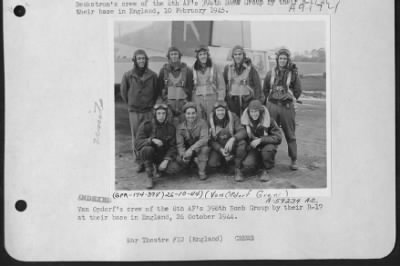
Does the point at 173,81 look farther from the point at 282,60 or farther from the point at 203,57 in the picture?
the point at 282,60

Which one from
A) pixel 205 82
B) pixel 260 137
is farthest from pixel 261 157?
pixel 205 82

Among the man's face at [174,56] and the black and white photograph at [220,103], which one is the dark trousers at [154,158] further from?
the man's face at [174,56]

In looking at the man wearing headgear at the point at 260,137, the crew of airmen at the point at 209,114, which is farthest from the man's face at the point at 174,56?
the man wearing headgear at the point at 260,137

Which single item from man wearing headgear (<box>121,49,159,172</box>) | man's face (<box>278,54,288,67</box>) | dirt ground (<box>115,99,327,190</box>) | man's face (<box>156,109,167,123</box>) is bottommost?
dirt ground (<box>115,99,327,190</box>)

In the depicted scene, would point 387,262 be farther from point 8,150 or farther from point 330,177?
point 8,150

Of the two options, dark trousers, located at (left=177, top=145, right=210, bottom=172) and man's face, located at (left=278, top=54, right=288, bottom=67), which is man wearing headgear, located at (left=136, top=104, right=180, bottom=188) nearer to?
dark trousers, located at (left=177, top=145, right=210, bottom=172)

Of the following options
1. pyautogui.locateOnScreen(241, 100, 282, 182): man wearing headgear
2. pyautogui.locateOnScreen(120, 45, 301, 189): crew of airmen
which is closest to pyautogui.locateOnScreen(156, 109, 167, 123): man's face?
pyautogui.locateOnScreen(120, 45, 301, 189): crew of airmen

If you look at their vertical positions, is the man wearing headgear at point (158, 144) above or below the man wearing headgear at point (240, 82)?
below

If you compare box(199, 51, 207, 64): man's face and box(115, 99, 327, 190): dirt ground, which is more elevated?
box(199, 51, 207, 64): man's face
